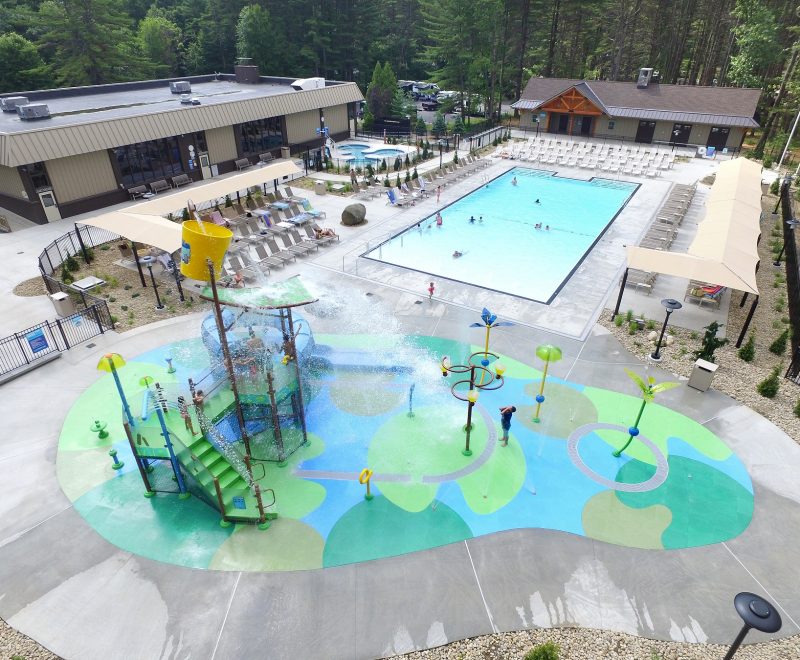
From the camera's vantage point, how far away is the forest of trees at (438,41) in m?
45.5

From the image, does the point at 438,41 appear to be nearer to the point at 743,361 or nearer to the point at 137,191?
the point at 137,191

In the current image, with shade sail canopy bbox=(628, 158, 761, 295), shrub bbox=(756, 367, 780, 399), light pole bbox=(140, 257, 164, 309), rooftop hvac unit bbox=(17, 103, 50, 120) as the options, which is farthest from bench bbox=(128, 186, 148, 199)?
shrub bbox=(756, 367, 780, 399)

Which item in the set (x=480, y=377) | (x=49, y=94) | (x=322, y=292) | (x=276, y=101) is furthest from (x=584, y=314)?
(x=49, y=94)

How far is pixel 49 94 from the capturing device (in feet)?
119

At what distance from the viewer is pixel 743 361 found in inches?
620

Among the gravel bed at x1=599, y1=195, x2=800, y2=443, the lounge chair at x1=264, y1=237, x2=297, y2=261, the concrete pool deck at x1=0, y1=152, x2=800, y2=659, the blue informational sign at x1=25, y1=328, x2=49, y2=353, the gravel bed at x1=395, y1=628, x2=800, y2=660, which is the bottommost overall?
the concrete pool deck at x1=0, y1=152, x2=800, y2=659

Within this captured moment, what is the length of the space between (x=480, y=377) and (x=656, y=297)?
9.12 meters

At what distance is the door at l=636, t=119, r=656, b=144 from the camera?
143ft

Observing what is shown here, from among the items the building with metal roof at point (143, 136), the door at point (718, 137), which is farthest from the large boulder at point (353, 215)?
the door at point (718, 137)

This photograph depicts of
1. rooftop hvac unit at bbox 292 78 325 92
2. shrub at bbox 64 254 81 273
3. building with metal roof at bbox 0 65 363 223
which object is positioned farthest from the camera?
rooftop hvac unit at bbox 292 78 325 92

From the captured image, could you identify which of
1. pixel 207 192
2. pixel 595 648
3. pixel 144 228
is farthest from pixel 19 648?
pixel 207 192

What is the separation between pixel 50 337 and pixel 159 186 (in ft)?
54.4

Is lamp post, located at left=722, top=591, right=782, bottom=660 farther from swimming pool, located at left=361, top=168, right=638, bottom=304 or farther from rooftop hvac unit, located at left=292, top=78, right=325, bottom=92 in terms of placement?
rooftop hvac unit, located at left=292, top=78, right=325, bottom=92

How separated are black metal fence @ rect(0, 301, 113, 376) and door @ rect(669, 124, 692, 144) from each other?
4560 centimetres
